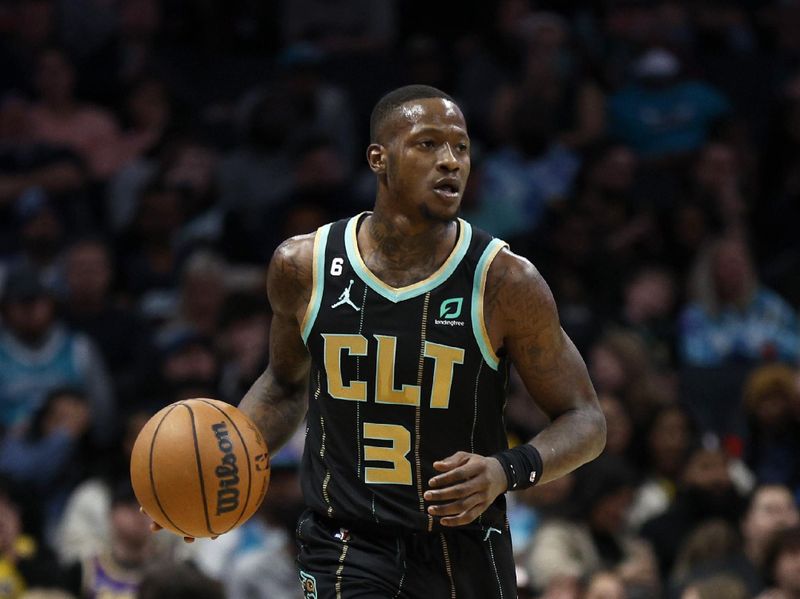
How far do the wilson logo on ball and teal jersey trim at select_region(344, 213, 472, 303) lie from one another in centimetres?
66

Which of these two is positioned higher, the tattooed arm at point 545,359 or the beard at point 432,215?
the beard at point 432,215

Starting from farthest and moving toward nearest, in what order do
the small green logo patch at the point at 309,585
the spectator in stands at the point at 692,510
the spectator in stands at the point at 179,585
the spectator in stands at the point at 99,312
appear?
1. the spectator in stands at the point at 99,312
2. the spectator in stands at the point at 692,510
3. the spectator in stands at the point at 179,585
4. the small green logo patch at the point at 309,585

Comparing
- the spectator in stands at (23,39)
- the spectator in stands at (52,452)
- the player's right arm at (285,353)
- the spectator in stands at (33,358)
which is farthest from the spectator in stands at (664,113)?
the player's right arm at (285,353)

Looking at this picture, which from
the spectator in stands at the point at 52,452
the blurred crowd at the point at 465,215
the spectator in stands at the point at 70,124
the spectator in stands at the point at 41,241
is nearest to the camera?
the blurred crowd at the point at 465,215

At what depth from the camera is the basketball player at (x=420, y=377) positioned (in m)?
4.65

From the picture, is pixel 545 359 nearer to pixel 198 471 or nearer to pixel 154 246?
pixel 198 471

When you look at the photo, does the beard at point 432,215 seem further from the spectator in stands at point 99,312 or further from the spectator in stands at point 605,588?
the spectator in stands at point 99,312

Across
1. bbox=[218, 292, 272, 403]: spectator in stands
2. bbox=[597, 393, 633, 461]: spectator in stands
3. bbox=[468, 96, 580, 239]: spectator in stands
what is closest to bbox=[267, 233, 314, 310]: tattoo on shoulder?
bbox=[218, 292, 272, 403]: spectator in stands

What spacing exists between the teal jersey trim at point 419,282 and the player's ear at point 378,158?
257 mm

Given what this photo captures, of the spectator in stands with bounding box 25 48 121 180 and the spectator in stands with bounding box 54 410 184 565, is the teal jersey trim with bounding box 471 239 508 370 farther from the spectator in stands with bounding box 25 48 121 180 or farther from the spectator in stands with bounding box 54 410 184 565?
the spectator in stands with bounding box 25 48 121 180

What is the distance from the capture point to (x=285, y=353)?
16.7ft

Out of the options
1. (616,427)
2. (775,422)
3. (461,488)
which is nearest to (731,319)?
(775,422)

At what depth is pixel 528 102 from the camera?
37.9ft

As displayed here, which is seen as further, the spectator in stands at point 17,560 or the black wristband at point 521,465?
the spectator in stands at point 17,560
